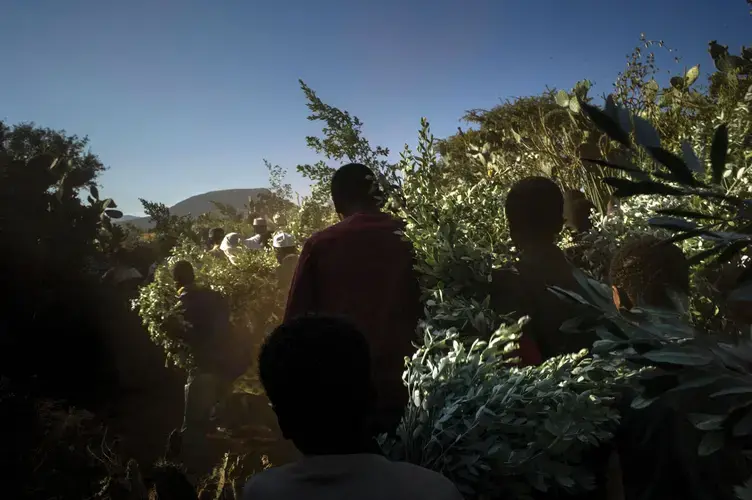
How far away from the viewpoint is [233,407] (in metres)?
7.02

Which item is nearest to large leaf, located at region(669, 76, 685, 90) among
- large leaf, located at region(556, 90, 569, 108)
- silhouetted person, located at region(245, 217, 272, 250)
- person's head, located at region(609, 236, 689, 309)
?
large leaf, located at region(556, 90, 569, 108)

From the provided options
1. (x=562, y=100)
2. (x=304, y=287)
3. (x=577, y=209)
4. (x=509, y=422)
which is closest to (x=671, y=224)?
(x=509, y=422)

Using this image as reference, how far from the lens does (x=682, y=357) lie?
0.94 m

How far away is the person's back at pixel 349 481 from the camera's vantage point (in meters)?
1.17

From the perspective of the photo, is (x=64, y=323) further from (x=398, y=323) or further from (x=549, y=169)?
(x=549, y=169)

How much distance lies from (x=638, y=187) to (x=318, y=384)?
757 mm

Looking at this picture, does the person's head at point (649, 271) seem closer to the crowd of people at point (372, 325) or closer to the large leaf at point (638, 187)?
the crowd of people at point (372, 325)

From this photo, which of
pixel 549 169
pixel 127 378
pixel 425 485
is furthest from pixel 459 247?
pixel 127 378

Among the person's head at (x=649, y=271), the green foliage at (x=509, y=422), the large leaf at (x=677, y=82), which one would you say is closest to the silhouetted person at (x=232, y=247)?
the large leaf at (x=677, y=82)

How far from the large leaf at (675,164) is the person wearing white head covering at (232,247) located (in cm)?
636

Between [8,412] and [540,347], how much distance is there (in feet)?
7.92

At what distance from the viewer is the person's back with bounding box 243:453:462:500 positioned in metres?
1.17

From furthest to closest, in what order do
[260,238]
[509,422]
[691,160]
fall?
[260,238], [509,422], [691,160]

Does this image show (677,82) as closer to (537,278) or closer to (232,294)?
(537,278)
